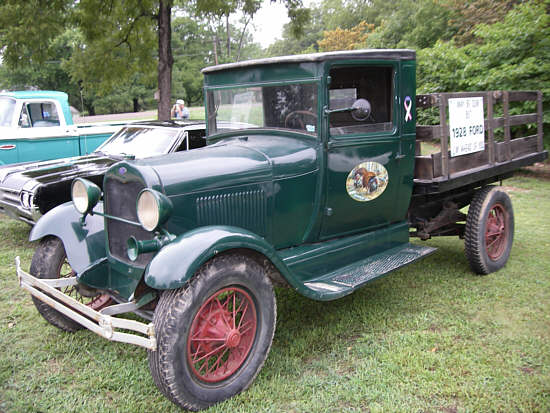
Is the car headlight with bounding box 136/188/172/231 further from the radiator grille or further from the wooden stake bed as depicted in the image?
the wooden stake bed

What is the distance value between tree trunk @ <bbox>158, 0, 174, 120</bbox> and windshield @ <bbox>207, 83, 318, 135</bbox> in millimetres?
6518

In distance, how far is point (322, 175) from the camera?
3.45m

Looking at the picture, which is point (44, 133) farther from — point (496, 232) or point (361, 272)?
point (496, 232)

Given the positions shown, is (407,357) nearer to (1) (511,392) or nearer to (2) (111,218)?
(1) (511,392)

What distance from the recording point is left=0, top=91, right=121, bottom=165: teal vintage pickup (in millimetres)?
7789

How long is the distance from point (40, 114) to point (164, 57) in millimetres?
2953

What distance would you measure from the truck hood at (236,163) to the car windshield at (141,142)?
2.75 m

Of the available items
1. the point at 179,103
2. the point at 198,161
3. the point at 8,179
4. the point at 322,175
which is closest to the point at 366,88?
the point at 322,175

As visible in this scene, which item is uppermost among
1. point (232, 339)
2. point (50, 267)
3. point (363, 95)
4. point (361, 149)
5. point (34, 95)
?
point (34, 95)

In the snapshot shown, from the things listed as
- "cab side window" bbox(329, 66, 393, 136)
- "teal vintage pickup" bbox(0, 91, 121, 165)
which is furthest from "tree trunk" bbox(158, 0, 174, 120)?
"cab side window" bbox(329, 66, 393, 136)

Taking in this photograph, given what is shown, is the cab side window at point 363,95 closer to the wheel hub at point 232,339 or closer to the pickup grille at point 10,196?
the wheel hub at point 232,339

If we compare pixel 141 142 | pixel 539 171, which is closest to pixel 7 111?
pixel 141 142

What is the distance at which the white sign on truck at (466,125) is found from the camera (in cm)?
418

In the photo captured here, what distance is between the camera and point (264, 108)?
3.69 m
